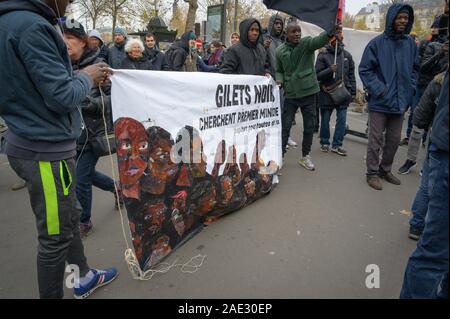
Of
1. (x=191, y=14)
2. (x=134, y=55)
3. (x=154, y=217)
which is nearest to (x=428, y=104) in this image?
(x=154, y=217)

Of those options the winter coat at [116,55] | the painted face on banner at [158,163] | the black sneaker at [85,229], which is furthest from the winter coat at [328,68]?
the black sneaker at [85,229]

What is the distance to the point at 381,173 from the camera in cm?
489

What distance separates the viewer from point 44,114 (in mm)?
1837

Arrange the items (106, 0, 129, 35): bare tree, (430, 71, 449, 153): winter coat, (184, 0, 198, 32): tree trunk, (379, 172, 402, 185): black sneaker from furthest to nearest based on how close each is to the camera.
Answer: (106, 0, 129, 35): bare tree
(184, 0, 198, 32): tree trunk
(379, 172, 402, 185): black sneaker
(430, 71, 449, 153): winter coat

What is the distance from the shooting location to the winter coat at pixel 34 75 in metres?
1.67

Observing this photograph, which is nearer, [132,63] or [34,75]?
[34,75]

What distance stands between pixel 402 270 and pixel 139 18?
1213 inches

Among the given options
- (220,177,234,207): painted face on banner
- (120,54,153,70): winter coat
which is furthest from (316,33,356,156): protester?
(220,177,234,207): painted face on banner

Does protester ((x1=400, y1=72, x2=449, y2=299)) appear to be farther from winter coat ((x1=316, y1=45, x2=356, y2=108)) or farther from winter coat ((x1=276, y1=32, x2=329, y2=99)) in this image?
winter coat ((x1=316, y1=45, x2=356, y2=108))

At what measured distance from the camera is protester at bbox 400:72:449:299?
1.64 meters

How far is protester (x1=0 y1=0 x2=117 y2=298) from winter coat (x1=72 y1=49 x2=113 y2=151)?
0.58 m

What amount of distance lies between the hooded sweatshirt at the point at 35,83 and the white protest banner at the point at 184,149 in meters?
0.50

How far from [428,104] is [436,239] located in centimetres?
195

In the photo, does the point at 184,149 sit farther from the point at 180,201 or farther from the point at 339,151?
the point at 339,151
